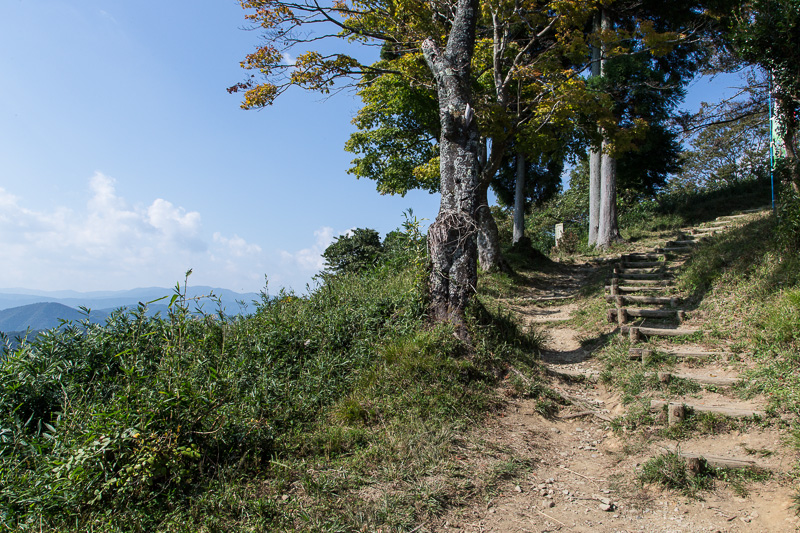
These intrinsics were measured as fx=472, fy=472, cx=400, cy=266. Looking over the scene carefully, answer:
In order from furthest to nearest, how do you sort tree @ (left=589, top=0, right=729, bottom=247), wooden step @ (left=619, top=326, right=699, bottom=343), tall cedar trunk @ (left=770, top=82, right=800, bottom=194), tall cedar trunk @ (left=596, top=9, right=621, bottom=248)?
tall cedar trunk @ (left=596, top=9, right=621, bottom=248) < tree @ (left=589, top=0, right=729, bottom=247) < tall cedar trunk @ (left=770, top=82, right=800, bottom=194) < wooden step @ (left=619, top=326, right=699, bottom=343)

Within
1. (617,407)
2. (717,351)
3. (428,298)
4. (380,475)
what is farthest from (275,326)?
(717,351)

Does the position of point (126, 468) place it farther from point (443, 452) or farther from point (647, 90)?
point (647, 90)

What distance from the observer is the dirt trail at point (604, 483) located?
347cm

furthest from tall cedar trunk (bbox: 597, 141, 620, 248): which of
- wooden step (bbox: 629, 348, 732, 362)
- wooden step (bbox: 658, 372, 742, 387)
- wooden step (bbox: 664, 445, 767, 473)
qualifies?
wooden step (bbox: 664, 445, 767, 473)

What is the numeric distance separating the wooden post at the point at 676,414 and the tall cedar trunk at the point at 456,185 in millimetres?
2287

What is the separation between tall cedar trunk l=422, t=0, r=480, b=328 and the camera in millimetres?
6156

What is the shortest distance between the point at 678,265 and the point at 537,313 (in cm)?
417

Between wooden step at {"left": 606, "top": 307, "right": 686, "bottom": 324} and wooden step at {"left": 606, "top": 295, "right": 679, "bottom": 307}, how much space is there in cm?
52

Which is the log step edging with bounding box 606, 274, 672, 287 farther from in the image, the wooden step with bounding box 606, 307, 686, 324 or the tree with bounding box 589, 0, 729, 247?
the tree with bounding box 589, 0, 729, 247

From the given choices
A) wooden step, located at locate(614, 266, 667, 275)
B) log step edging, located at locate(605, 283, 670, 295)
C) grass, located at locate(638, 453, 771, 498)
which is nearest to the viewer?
grass, located at locate(638, 453, 771, 498)

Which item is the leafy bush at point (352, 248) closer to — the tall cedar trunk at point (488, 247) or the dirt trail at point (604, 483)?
the tall cedar trunk at point (488, 247)

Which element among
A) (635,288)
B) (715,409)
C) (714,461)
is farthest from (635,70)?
(714,461)

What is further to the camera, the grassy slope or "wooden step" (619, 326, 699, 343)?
"wooden step" (619, 326, 699, 343)

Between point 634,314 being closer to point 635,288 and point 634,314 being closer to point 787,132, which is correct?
point 635,288
